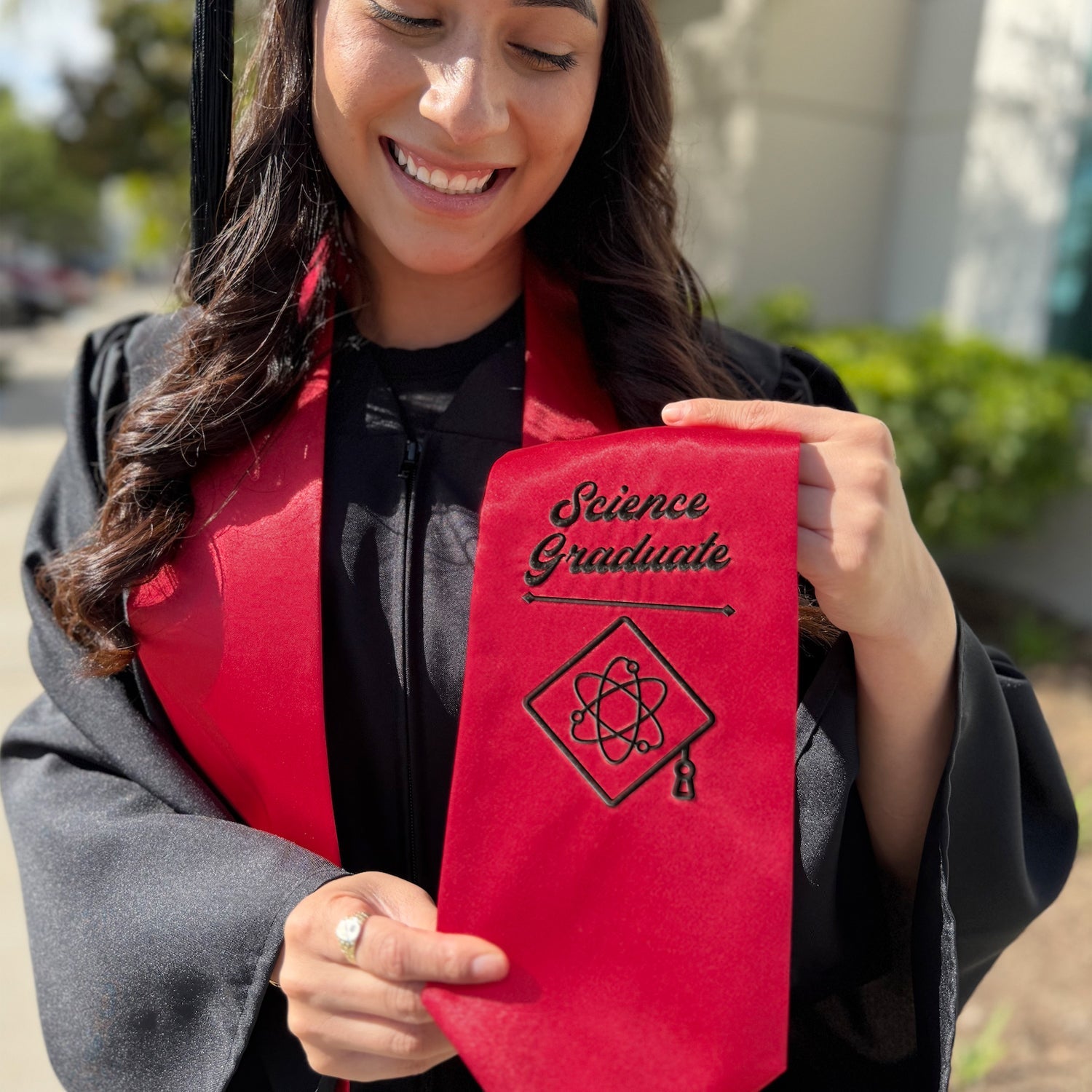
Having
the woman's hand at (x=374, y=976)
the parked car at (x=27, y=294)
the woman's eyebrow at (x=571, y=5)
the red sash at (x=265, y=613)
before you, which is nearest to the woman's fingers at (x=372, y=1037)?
the woman's hand at (x=374, y=976)

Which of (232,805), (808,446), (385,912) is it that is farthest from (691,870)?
(232,805)

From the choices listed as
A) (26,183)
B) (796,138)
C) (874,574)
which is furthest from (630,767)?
(26,183)

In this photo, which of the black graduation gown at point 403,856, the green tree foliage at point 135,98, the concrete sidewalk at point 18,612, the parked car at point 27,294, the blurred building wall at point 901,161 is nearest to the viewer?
the black graduation gown at point 403,856

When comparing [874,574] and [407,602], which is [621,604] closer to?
[874,574]

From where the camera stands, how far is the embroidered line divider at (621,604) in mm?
978

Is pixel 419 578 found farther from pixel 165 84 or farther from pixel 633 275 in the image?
pixel 165 84

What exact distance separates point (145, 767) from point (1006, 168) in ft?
17.7

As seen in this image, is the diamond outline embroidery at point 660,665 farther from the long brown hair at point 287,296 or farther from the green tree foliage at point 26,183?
the green tree foliage at point 26,183

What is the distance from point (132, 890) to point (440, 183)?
3.05 feet

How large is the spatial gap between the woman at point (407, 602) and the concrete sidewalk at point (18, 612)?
41cm

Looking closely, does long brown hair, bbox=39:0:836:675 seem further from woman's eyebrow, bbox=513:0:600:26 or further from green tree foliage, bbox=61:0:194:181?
green tree foliage, bbox=61:0:194:181

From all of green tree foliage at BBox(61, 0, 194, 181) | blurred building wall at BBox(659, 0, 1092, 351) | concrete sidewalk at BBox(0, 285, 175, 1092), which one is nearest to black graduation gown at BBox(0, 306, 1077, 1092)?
concrete sidewalk at BBox(0, 285, 175, 1092)

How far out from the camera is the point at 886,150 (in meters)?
6.04

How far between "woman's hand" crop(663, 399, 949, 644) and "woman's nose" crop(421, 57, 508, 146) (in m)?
0.43
